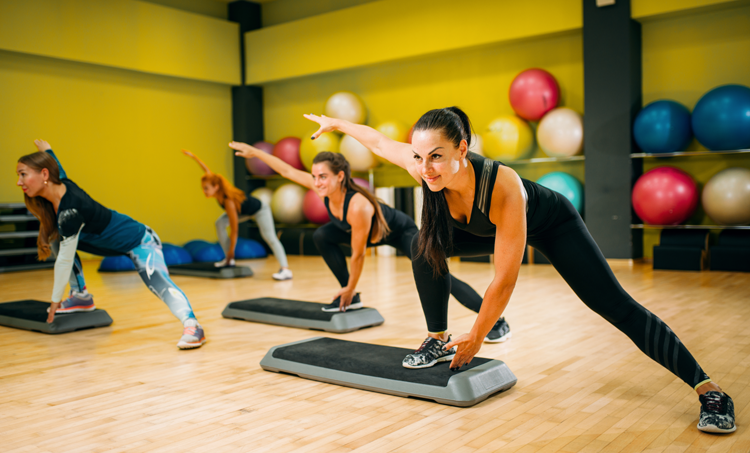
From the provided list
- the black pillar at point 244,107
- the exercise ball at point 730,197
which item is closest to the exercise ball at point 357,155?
the black pillar at point 244,107

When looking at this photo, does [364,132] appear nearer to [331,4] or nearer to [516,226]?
[516,226]

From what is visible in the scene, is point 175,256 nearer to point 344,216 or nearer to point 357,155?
point 357,155

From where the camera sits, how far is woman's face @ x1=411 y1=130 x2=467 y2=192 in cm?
191

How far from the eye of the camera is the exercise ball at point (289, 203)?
330 inches

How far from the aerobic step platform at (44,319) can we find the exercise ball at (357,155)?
447cm

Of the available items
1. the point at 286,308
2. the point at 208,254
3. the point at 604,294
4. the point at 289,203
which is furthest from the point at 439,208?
the point at 289,203

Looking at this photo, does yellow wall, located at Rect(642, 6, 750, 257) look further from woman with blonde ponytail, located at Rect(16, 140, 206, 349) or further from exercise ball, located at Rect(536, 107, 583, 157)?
woman with blonde ponytail, located at Rect(16, 140, 206, 349)

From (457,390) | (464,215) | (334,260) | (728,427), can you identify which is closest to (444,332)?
(457,390)

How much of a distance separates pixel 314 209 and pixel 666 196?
423 cm

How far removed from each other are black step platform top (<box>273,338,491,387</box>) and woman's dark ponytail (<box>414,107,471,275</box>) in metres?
0.39

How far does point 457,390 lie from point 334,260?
77.2 inches

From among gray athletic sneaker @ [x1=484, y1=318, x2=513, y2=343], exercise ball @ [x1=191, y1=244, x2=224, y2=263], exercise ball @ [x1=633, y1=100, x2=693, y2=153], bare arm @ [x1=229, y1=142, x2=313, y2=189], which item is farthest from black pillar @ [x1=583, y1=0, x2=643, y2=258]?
exercise ball @ [x1=191, y1=244, x2=224, y2=263]

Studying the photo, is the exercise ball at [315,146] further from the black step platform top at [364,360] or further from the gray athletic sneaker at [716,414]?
the gray athletic sneaker at [716,414]

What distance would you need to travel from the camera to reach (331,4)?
902 cm
